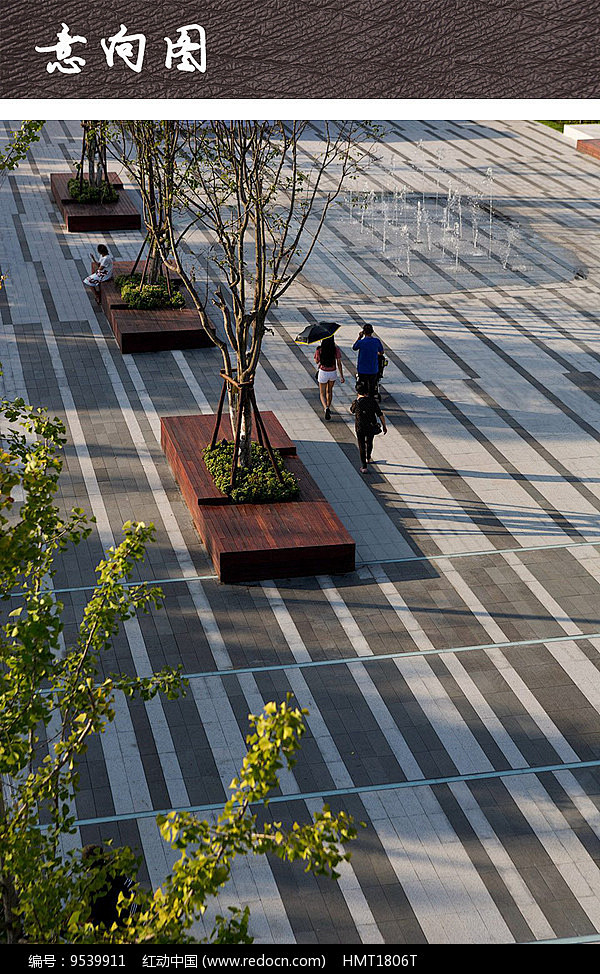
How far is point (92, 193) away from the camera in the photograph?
23.3 meters

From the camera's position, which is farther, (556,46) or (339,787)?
(339,787)

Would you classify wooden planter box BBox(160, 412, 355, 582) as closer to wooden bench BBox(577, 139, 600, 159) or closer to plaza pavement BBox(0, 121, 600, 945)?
plaza pavement BBox(0, 121, 600, 945)

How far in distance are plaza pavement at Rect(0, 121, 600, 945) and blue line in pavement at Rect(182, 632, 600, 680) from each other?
22 mm

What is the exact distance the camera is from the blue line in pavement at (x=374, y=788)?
835 centimetres

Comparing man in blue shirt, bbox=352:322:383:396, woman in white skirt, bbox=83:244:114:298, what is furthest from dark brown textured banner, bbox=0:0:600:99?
woman in white skirt, bbox=83:244:114:298

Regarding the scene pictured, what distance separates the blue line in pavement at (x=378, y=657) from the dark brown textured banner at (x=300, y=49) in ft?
24.4

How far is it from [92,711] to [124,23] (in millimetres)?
3057

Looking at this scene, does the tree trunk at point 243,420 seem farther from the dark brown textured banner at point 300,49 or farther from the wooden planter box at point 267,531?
the dark brown textured banner at point 300,49

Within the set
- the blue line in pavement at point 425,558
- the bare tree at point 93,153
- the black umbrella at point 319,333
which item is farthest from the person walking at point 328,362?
the bare tree at point 93,153

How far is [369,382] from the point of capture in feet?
42.9

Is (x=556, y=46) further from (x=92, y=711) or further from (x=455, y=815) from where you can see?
(x=455, y=815)

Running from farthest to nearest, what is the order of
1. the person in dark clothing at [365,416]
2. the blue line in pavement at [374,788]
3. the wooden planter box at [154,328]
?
the wooden planter box at [154,328] < the person in dark clothing at [365,416] < the blue line in pavement at [374,788]
